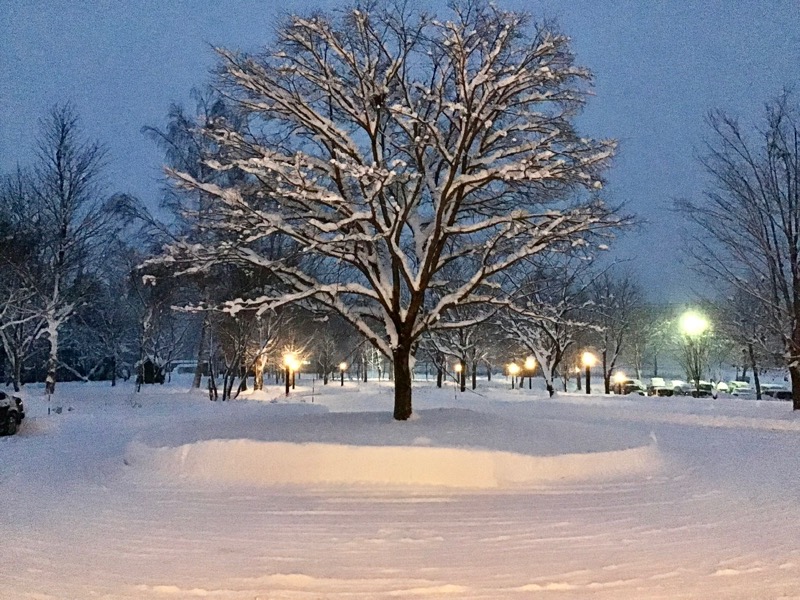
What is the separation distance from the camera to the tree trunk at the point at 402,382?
46.3 ft

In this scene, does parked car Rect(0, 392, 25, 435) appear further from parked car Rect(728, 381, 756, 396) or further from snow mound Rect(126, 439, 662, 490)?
parked car Rect(728, 381, 756, 396)

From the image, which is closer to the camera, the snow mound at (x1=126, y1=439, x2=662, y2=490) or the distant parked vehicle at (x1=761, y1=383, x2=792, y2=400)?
the snow mound at (x1=126, y1=439, x2=662, y2=490)

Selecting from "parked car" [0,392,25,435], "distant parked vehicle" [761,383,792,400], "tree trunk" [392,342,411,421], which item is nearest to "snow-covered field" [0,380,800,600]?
Result: "tree trunk" [392,342,411,421]

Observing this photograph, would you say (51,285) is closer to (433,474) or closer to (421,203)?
(421,203)

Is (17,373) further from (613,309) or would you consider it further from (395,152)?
(613,309)

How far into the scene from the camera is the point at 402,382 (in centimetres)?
1412

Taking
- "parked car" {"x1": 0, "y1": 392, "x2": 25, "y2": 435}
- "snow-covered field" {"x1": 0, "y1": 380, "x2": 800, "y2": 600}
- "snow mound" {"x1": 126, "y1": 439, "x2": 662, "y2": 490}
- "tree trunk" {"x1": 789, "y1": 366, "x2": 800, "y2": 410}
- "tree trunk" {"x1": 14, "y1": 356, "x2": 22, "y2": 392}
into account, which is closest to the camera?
"snow-covered field" {"x1": 0, "y1": 380, "x2": 800, "y2": 600}

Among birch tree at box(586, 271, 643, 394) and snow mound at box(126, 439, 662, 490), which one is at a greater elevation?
birch tree at box(586, 271, 643, 394)

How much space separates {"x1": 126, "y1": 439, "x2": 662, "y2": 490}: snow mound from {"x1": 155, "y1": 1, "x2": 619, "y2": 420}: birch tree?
3541 mm

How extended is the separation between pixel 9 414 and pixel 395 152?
1349 cm

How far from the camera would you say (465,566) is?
19.4 feet

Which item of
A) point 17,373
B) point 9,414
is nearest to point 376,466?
point 9,414

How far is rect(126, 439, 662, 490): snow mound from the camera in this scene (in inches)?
408

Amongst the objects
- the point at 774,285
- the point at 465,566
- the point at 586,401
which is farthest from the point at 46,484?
the point at 586,401
